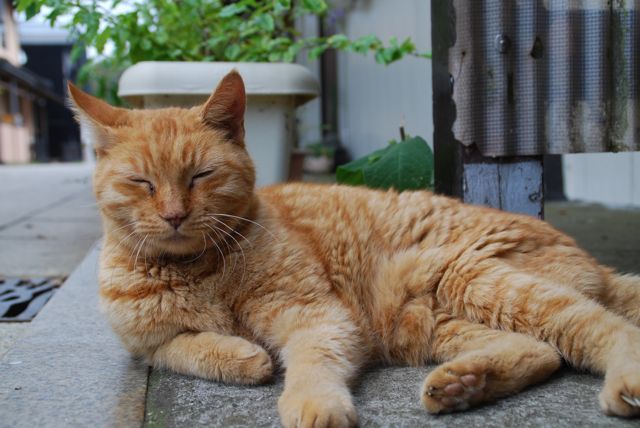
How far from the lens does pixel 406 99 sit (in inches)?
249

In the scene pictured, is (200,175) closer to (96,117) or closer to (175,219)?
(175,219)

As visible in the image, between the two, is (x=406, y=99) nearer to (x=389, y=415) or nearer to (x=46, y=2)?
(x=46, y=2)

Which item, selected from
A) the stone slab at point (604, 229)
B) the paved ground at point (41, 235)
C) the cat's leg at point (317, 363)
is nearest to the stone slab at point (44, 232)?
the paved ground at point (41, 235)

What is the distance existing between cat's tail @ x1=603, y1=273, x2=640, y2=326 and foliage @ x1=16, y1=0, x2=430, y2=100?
2122 millimetres

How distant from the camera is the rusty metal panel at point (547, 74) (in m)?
2.52

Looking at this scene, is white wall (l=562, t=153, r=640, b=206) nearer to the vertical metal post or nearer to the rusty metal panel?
the rusty metal panel

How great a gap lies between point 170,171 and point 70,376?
68cm

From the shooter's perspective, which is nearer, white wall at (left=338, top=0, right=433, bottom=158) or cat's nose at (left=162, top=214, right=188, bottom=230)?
cat's nose at (left=162, top=214, right=188, bottom=230)

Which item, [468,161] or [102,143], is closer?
[102,143]

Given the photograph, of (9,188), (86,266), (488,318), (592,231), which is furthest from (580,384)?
(9,188)

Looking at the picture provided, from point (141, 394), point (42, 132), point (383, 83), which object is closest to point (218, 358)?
point (141, 394)

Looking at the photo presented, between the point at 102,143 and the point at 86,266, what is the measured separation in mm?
1518

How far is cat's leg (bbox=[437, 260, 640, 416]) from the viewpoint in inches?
57.6

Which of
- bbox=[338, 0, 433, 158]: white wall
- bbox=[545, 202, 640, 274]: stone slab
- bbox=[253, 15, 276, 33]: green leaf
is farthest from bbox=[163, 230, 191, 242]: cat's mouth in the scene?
bbox=[338, 0, 433, 158]: white wall
